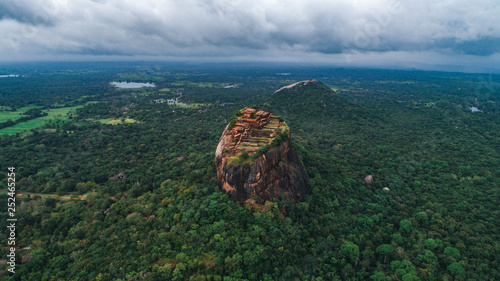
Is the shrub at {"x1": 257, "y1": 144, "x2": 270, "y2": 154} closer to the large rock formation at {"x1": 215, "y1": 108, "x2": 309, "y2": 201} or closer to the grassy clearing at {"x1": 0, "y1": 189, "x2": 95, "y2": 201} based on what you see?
the large rock formation at {"x1": 215, "y1": 108, "x2": 309, "y2": 201}

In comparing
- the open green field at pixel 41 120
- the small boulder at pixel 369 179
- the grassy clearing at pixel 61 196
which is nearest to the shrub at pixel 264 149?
the small boulder at pixel 369 179

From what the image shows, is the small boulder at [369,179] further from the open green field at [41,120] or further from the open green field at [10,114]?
the open green field at [10,114]

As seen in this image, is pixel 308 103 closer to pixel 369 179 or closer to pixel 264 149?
pixel 369 179

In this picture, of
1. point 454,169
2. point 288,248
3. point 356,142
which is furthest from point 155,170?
point 454,169

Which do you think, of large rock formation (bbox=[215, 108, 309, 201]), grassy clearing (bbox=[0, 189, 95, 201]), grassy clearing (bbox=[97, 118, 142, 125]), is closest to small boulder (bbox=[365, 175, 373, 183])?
large rock formation (bbox=[215, 108, 309, 201])

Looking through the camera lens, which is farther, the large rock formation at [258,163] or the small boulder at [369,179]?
the small boulder at [369,179]

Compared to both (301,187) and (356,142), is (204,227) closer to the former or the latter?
(301,187)

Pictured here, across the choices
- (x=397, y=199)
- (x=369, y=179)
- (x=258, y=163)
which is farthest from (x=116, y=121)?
(x=397, y=199)
